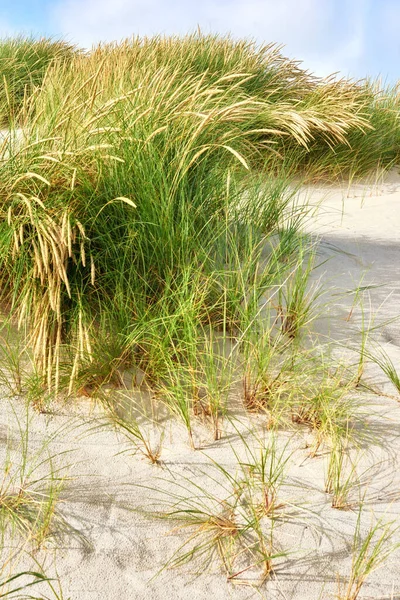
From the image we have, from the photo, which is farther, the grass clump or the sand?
the grass clump

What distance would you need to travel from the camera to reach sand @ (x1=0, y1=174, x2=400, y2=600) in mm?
1619

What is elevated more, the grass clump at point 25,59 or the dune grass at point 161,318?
the grass clump at point 25,59

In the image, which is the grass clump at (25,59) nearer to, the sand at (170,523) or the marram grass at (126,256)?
the marram grass at (126,256)

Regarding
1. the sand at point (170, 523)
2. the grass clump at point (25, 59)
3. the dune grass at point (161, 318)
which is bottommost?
the sand at point (170, 523)

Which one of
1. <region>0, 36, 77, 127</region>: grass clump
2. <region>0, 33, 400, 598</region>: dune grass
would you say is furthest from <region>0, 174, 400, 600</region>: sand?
<region>0, 36, 77, 127</region>: grass clump

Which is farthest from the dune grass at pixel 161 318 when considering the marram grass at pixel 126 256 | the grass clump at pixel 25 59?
the grass clump at pixel 25 59

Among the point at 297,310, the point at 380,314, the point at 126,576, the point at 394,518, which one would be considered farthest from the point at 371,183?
the point at 126,576

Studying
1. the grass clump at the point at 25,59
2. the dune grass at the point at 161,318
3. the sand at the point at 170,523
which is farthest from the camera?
the grass clump at the point at 25,59

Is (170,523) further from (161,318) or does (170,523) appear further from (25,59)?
(25,59)

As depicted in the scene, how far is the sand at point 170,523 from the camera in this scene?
162 centimetres

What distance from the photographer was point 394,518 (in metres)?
1.85

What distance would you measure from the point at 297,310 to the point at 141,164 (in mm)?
856

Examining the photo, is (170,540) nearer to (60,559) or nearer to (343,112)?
(60,559)

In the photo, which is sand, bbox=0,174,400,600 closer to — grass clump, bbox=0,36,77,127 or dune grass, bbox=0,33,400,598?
dune grass, bbox=0,33,400,598
